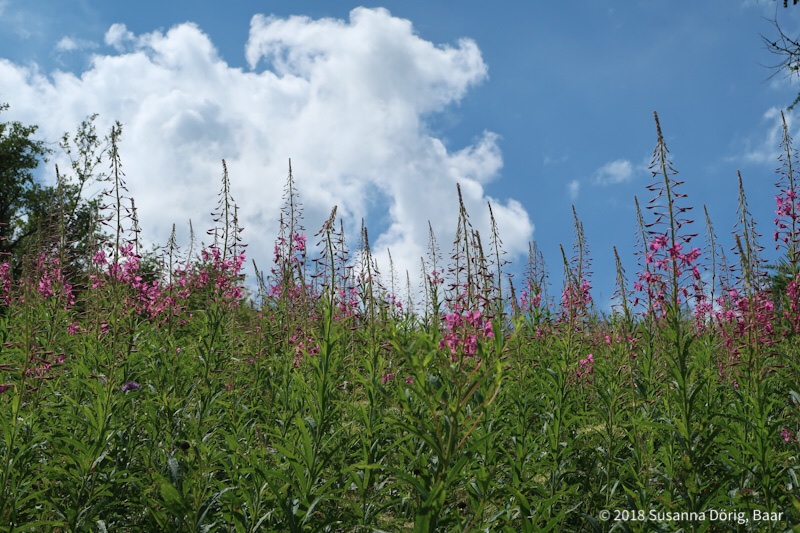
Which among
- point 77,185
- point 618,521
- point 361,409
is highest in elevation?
point 77,185

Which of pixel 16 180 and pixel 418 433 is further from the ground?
pixel 16 180

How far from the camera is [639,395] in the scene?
18.6ft

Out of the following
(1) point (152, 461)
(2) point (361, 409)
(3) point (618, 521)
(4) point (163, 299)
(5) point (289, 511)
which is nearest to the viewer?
(5) point (289, 511)

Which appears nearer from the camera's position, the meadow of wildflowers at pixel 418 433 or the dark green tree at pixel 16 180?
the meadow of wildflowers at pixel 418 433

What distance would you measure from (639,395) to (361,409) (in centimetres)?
296

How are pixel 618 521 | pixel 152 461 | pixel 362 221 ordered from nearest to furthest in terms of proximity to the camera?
pixel 618 521
pixel 152 461
pixel 362 221

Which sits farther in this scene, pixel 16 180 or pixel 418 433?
pixel 16 180

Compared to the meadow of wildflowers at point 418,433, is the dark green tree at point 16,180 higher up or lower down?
higher up

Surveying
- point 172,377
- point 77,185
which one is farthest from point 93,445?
point 77,185

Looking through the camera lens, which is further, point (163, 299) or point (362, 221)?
point (163, 299)

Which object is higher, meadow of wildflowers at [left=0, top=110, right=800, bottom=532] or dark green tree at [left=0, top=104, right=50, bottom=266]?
dark green tree at [left=0, top=104, right=50, bottom=266]

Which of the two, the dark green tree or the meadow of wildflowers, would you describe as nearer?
the meadow of wildflowers

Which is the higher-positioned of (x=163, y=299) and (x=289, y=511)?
(x=163, y=299)

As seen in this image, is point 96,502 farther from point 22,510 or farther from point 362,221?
point 362,221
